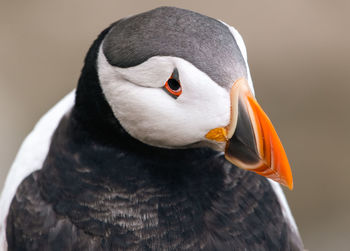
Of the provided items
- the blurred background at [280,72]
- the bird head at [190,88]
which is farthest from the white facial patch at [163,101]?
the blurred background at [280,72]

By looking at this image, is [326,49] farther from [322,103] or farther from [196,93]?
[196,93]

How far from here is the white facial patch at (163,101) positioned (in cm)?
241

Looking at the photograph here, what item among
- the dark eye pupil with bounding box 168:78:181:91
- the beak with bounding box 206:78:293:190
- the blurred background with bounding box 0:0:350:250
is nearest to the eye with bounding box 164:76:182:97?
the dark eye pupil with bounding box 168:78:181:91

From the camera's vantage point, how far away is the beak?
242 centimetres

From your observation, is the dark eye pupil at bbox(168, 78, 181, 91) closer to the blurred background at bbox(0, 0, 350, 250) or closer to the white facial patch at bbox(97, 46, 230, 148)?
the white facial patch at bbox(97, 46, 230, 148)

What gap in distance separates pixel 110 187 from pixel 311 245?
3.74 meters

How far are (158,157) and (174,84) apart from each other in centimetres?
51

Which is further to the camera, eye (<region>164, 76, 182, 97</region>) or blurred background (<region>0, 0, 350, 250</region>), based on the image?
blurred background (<region>0, 0, 350, 250</region>)

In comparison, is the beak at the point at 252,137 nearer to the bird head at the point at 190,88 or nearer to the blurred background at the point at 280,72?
the bird head at the point at 190,88

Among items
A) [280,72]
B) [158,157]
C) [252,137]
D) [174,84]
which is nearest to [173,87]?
[174,84]

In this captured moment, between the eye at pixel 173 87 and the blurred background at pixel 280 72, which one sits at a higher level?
the eye at pixel 173 87

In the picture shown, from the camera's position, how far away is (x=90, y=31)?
6.88m

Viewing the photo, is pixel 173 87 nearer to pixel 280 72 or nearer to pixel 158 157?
pixel 158 157

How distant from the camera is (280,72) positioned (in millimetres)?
6551
